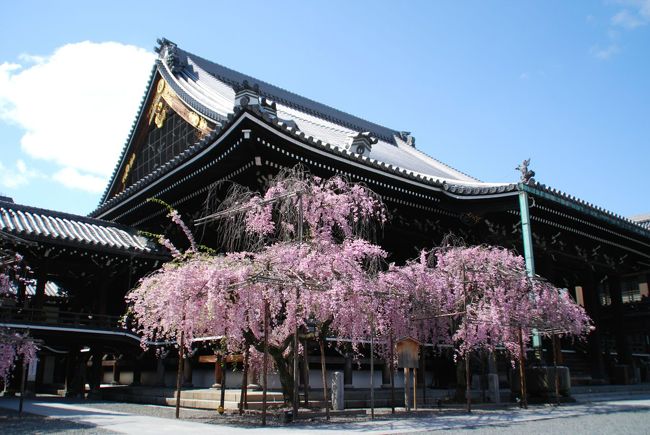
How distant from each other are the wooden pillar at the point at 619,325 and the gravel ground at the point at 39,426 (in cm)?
2382

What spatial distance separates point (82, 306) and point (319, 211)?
1211 centimetres

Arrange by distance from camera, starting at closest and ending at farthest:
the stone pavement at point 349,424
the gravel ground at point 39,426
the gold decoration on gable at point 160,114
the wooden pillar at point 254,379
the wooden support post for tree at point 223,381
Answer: the gravel ground at point 39,426 < the stone pavement at point 349,424 < the wooden support post for tree at point 223,381 < the wooden pillar at point 254,379 < the gold decoration on gable at point 160,114

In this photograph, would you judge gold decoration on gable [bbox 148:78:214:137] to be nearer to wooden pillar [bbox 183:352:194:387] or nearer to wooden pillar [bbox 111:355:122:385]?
wooden pillar [bbox 183:352:194:387]

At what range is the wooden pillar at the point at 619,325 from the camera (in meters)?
25.7

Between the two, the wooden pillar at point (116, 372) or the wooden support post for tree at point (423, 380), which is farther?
the wooden pillar at point (116, 372)

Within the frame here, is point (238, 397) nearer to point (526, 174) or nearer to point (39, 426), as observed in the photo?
point (39, 426)

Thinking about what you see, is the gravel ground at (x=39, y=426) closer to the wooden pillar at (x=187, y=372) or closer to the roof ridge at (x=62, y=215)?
the wooden pillar at (x=187, y=372)

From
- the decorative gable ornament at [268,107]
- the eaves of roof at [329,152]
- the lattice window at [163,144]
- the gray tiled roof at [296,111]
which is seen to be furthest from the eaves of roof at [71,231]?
the decorative gable ornament at [268,107]

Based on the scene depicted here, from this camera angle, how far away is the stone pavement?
9.12 meters

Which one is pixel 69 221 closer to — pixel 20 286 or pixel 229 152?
pixel 20 286

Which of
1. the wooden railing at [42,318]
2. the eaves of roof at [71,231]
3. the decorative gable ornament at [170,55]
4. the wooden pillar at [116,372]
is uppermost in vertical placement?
the decorative gable ornament at [170,55]

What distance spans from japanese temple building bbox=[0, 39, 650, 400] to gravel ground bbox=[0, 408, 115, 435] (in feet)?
12.4

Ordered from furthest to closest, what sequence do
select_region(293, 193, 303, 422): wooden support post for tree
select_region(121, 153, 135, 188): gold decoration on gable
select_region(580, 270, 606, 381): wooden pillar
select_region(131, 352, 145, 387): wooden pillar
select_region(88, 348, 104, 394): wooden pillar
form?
select_region(121, 153, 135, 188): gold decoration on gable → select_region(580, 270, 606, 381): wooden pillar → select_region(131, 352, 145, 387): wooden pillar → select_region(88, 348, 104, 394): wooden pillar → select_region(293, 193, 303, 422): wooden support post for tree

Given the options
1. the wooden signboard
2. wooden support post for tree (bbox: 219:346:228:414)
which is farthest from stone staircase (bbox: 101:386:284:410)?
the wooden signboard
